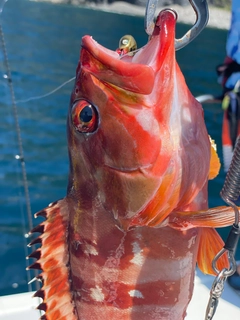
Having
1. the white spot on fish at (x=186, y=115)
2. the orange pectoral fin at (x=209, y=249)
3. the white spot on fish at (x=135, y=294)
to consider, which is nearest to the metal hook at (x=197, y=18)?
the white spot on fish at (x=186, y=115)

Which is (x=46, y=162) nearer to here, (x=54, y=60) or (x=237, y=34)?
(x=237, y=34)

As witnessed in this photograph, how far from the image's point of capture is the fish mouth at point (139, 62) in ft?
3.21

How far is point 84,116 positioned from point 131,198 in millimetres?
253

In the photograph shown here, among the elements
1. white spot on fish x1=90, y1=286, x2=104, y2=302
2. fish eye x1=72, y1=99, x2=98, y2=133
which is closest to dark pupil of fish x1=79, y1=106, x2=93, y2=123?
fish eye x1=72, y1=99, x2=98, y2=133

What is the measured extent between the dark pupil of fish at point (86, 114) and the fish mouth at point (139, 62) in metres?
0.09

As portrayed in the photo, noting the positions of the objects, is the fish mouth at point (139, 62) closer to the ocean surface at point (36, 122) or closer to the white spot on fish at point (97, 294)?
the white spot on fish at point (97, 294)

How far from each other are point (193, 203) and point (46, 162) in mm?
5509

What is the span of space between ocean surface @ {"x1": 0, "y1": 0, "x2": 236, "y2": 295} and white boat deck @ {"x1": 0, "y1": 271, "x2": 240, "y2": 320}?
1528 millimetres

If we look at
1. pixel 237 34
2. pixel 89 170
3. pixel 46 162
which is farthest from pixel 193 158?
pixel 46 162

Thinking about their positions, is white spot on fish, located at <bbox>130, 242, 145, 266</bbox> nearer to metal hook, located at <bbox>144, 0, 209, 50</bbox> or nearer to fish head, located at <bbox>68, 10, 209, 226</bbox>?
fish head, located at <bbox>68, 10, 209, 226</bbox>

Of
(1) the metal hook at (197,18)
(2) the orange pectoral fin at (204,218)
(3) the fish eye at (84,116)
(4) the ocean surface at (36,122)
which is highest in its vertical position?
(1) the metal hook at (197,18)

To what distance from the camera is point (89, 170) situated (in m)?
1.16

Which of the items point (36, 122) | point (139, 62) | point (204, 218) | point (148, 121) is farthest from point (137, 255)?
point (36, 122)

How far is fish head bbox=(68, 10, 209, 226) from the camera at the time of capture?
100 cm
